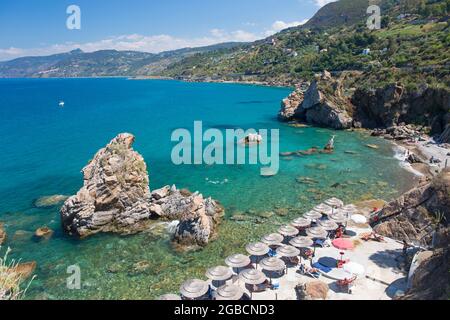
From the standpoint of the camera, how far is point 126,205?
32.1 m

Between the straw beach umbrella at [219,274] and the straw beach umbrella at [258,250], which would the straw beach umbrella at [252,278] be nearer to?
the straw beach umbrella at [219,274]

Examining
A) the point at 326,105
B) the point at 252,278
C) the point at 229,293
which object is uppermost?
the point at 326,105

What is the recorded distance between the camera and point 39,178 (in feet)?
149

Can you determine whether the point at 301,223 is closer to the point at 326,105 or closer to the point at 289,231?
the point at 289,231

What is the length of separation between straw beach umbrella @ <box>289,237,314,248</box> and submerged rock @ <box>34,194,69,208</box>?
25.4 metres

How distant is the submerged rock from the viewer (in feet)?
118

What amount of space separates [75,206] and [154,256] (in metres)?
8.84

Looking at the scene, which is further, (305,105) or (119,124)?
(119,124)

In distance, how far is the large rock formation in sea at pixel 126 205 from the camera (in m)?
28.7

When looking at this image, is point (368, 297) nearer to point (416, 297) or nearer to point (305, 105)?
point (416, 297)

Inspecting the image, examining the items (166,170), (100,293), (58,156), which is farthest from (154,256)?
(58,156)

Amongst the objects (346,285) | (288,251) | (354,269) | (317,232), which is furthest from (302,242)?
(346,285)

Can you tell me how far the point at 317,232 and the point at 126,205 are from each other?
17.3 m
